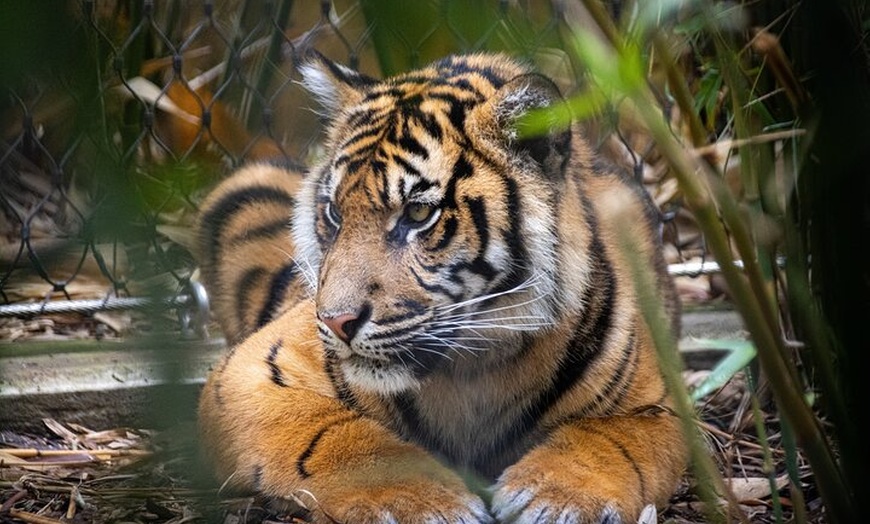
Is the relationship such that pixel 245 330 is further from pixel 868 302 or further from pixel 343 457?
pixel 868 302

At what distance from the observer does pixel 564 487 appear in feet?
8.01

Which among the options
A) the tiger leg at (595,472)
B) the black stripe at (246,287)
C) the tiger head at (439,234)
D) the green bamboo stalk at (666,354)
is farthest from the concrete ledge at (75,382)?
the green bamboo stalk at (666,354)

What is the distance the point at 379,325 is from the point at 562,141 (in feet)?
2.08

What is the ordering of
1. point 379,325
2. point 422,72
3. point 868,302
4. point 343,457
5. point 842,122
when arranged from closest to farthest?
point 842,122
point 868,302
point 379,325
point 343,457
point 422,72

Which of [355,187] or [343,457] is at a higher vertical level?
[355,187]

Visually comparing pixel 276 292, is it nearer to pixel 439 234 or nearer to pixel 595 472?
pixel 439 234

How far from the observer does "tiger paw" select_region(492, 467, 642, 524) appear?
7.84 ft

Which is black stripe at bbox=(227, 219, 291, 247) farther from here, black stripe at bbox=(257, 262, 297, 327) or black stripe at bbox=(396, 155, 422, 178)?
black stripe at bbox=(396, 155, 422, 178)

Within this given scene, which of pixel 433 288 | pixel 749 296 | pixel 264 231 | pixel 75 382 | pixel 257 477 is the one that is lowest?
pixel 75 382

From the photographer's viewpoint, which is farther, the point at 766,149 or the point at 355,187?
the point at 355,187

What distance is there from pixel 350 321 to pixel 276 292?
1.29 metres

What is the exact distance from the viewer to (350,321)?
242 cm

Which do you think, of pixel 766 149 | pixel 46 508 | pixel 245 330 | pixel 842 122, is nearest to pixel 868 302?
pixel 842 122

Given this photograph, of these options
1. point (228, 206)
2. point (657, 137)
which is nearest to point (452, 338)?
point (657, 137)
